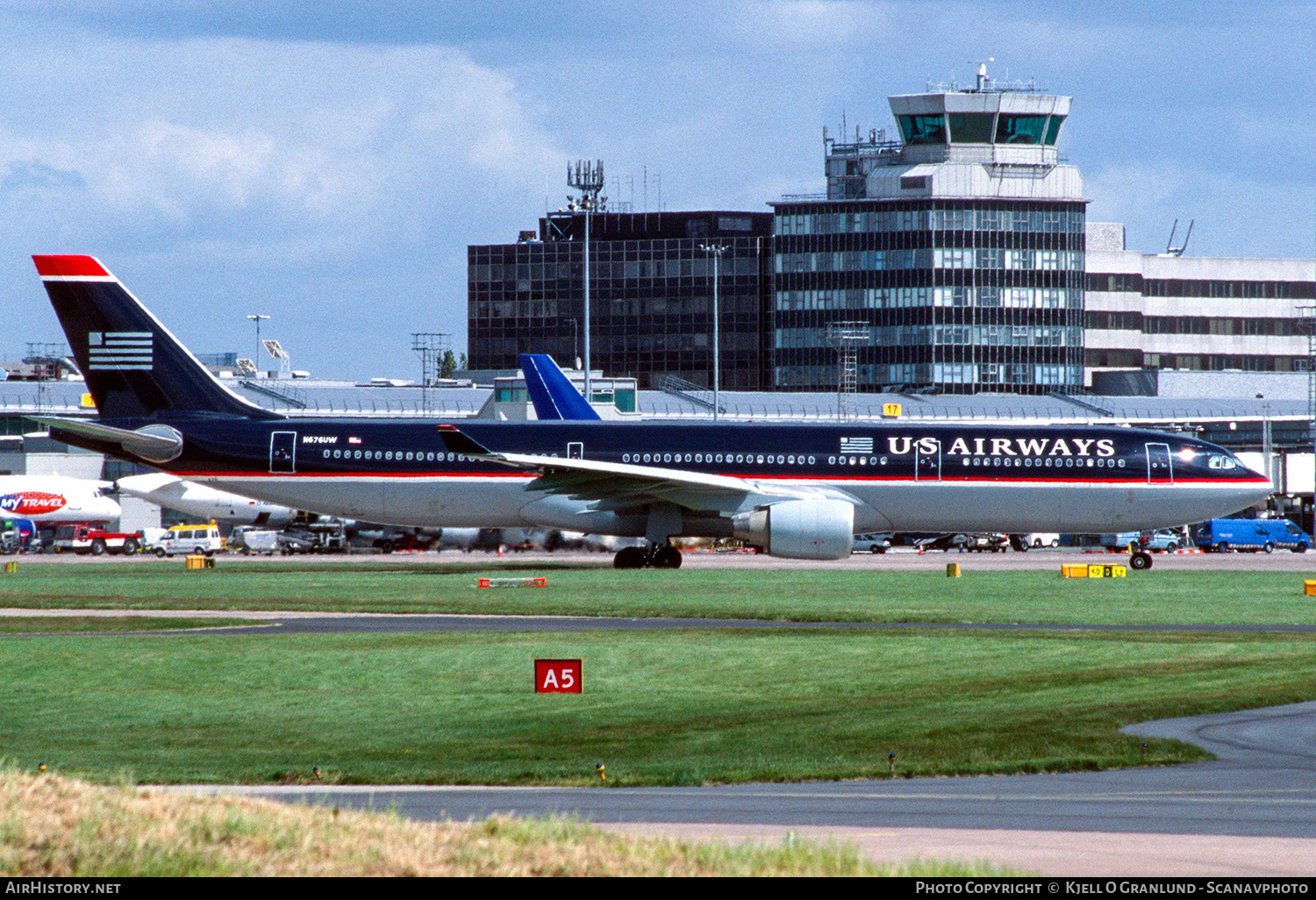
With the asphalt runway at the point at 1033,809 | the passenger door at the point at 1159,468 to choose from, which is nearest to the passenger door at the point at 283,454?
the passenger door at the point at 1159,468

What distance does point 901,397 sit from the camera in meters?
147

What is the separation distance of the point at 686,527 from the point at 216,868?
43.5m

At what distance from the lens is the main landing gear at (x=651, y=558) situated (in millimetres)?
54156

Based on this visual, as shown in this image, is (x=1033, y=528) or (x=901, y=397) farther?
(x=901, y=397)

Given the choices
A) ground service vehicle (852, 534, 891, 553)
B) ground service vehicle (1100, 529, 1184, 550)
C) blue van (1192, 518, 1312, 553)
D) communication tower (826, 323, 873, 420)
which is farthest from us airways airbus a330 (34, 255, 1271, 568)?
communication tower (826, 323, 873, 420)

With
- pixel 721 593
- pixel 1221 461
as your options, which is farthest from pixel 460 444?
pixel 1221 461

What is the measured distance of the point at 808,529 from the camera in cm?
4894

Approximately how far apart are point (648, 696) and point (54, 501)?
85.7m

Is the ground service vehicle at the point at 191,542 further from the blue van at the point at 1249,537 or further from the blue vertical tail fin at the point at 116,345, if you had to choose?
the blue van at the point at 1249,537

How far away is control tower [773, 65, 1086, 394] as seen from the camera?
165250mm

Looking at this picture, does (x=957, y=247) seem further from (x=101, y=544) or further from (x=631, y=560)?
(x=631, y=560)

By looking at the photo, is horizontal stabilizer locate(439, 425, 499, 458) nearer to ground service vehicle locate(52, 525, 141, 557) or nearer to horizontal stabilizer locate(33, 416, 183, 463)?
horizontal stabilizer locate(33, 416, 183, 463)

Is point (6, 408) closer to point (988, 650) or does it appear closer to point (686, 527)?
point (686, 527)
